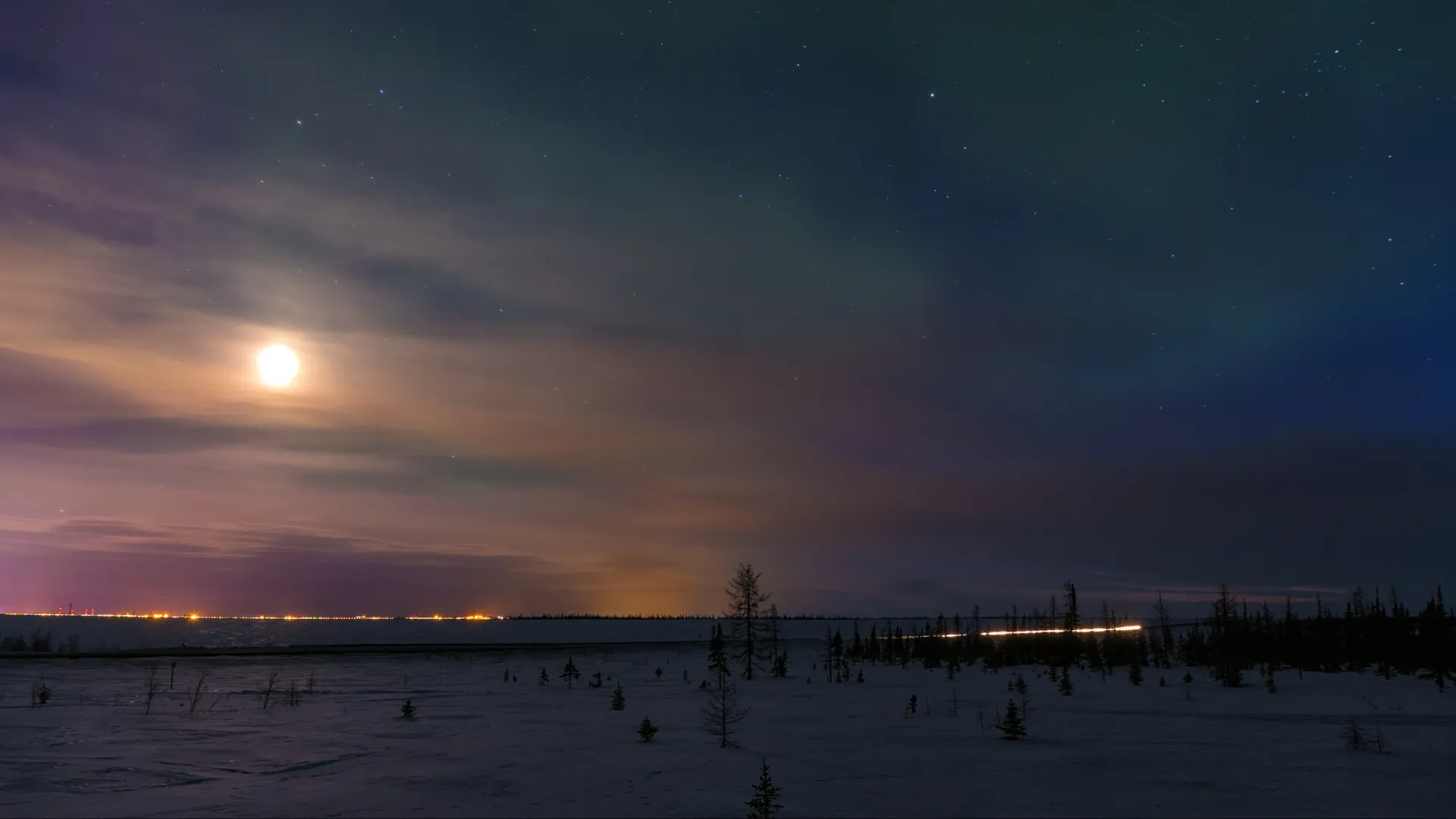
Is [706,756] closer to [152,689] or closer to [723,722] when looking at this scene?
[723,722]

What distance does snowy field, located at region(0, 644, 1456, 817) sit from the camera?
17.4 m

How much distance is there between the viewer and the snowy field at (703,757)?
1744 centimetres

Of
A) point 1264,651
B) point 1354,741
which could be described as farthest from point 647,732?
point 1264,651

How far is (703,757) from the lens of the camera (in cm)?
2403

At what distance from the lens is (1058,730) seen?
30891 mm

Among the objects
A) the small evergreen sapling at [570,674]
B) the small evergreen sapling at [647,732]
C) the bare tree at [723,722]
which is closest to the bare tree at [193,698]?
the small evergreen sapling at [647,732]

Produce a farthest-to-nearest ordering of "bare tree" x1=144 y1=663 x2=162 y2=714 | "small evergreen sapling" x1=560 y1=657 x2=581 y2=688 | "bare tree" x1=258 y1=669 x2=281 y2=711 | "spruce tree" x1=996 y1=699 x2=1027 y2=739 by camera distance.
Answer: "small evergreen sapling" x1=560 y1=657 x2=581 y2=688
"bare tree" x1=258 y1=669 x2=281 y2=711
"bare tree" x1=144 y1=663 x2=162 y2=714
"spruce tree" x1=996 y1=699 x2=1027 y2=739

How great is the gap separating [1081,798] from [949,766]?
4694 mm

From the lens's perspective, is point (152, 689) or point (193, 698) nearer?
point (152, 689)

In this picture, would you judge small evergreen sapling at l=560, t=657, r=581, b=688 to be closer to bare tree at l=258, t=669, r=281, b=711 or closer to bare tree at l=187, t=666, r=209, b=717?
bare tree at l=258, t=669, r=281, b=711

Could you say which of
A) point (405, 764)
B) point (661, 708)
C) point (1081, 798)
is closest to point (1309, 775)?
point (1081, 798)

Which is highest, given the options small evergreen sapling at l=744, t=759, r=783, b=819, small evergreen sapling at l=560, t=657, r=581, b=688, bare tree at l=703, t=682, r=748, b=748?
small evergreen sapling at l=744, t=759, r=783, b=819

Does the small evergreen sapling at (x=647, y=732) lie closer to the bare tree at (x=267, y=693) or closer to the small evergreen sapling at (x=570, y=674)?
the bare tree at (x=267, y=693)

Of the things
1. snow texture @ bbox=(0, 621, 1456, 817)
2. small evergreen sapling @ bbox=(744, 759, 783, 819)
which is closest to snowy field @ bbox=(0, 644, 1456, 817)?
snow texture @ bbox=(0, 621, 1456, 817)
